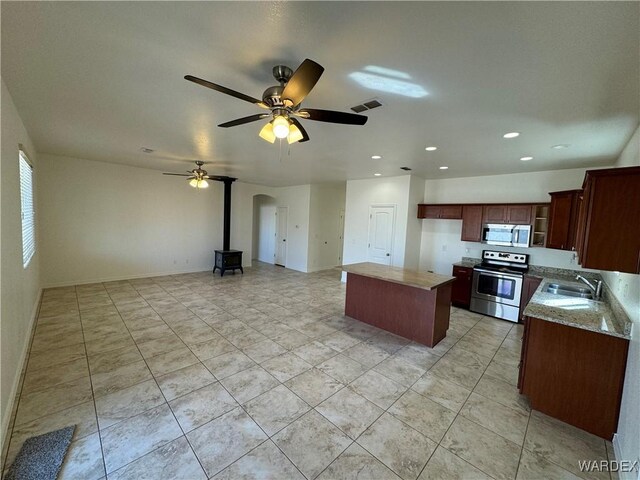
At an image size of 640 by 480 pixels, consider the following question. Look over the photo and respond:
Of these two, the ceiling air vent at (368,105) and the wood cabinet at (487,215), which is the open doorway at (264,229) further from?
the ceiling air vent at (368,105)

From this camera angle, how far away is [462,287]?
203 inches

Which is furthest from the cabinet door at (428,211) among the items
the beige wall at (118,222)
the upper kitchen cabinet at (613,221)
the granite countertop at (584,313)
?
the beige wall at (118,222)

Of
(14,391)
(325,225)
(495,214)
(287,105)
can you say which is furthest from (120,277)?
(495,214)

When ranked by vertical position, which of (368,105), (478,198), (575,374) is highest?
(368,105)

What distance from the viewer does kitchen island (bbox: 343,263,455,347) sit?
350cm

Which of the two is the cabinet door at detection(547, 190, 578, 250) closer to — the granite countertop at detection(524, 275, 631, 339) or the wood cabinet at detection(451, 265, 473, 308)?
the granite countertop at detection(524, 275, 631, 339)

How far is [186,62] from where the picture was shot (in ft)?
6.23

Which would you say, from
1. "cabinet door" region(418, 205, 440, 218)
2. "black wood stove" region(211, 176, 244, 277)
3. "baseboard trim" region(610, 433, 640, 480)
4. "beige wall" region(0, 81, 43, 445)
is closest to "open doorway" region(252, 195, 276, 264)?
"black wood stove" region(211, 176, 244, 277)

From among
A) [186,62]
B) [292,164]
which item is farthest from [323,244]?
[186,62]

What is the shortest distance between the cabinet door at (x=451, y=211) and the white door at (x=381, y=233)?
1.08 metres

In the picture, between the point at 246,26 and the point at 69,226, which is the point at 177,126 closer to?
the point at 246,26

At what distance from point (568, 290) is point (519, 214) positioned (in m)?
1.69

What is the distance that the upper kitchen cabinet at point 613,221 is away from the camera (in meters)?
1.81

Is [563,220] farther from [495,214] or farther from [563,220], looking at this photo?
[495,214]
